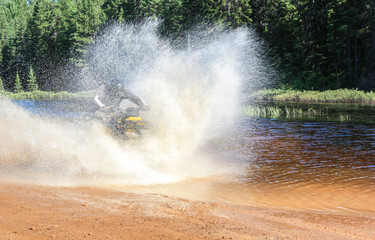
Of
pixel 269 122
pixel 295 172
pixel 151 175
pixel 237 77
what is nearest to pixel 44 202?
pixel 151 175

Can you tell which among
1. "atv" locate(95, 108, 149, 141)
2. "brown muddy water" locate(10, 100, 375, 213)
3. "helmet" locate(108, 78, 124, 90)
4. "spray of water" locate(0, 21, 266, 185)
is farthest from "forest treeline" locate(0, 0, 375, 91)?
"atv" locate(95, 108, 149, 141)

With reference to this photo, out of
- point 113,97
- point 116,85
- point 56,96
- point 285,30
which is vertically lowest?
point 113,97

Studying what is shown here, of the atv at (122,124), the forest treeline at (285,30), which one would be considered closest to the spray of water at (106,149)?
the atv at (122,124)

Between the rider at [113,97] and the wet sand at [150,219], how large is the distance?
5.45 meters

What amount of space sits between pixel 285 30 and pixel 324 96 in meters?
24.2

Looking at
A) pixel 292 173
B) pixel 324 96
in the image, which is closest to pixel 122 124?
pixel 292 173

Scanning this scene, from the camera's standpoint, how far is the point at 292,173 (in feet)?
32.4

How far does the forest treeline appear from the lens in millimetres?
50906

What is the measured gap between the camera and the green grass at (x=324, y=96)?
3753 cm

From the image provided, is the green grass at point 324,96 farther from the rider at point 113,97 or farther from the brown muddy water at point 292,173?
the rider at point 113,97

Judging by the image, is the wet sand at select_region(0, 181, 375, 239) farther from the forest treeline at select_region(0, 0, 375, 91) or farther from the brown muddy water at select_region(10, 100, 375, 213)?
the forest treeline at select_region(0, 0, 375, 91)

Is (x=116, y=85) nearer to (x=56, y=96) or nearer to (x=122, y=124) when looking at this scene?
(x=122, y=124)

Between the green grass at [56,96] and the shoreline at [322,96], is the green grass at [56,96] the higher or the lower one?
the higher one

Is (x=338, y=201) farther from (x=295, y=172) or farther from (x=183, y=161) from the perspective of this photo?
(x=183, y=161)
